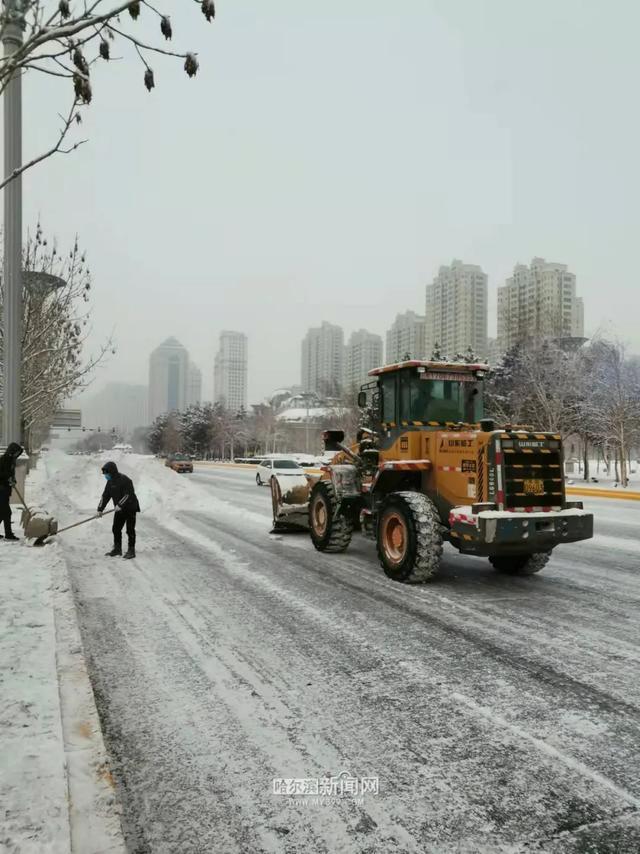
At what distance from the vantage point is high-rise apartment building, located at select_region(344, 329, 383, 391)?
4728 inches

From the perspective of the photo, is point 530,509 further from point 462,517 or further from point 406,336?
point 406,336

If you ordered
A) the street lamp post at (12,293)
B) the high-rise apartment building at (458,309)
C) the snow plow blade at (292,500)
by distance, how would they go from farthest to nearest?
the high-rise apartment building at (458,309), the snow plow blade at (292,500), the street lamp post at (12,293)

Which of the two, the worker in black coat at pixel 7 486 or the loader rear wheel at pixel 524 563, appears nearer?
the loader rear wheel at pixel 524 563

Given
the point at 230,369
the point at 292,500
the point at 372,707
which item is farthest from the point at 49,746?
the point at 230,369

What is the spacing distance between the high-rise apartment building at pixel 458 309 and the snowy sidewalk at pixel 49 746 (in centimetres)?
8071

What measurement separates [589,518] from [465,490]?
1.53 metres

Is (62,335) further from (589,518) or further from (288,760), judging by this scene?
(288,760)

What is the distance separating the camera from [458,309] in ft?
283

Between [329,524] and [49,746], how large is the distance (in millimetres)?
6351

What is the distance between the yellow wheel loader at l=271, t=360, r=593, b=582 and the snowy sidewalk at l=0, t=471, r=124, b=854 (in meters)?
3.96

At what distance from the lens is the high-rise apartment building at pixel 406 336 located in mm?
96250

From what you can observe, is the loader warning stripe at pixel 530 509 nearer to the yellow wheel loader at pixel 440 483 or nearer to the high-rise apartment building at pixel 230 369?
the yellow wheel loader at pixel 440 483

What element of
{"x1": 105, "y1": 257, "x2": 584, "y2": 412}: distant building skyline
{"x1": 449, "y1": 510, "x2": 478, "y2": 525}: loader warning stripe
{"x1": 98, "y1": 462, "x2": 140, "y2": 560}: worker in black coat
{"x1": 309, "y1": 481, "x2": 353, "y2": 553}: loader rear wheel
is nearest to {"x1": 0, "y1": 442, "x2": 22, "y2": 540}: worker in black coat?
{"x1": 98, "y1": 462, "x2": 140, "y2": 560}: worker in black coat

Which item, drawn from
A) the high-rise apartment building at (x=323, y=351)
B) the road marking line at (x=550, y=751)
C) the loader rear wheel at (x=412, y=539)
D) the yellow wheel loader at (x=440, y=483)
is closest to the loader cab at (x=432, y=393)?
the yellow wheel loader at (x=440, y=483)
